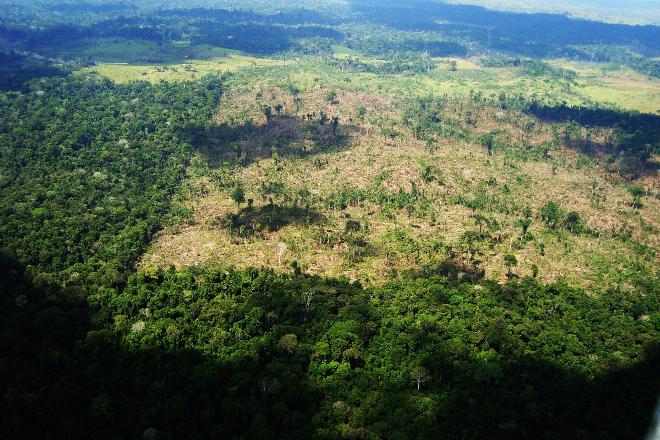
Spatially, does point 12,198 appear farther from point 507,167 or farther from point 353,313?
point 507,167

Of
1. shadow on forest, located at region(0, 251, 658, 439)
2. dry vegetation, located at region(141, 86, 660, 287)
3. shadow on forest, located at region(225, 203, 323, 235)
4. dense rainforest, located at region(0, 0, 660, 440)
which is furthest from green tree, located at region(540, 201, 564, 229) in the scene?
shadow on forest, located at region(225, 203, 323, 235)

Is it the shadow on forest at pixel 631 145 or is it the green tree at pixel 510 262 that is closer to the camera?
the green tree at pixel 510 262

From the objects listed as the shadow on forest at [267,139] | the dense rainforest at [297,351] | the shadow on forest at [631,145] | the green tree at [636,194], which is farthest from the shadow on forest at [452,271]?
the shadow on forest at [631,145]

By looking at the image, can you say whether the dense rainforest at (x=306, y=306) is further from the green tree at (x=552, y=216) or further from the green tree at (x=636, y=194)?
the green tree at (x=636, y=194)

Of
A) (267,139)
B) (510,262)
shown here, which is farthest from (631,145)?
(267,139)

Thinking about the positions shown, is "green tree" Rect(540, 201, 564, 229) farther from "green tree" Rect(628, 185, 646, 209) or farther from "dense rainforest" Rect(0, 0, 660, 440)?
"green tree" Rect(628, 185, 646, 209)

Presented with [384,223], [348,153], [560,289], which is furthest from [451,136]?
[560,289]
